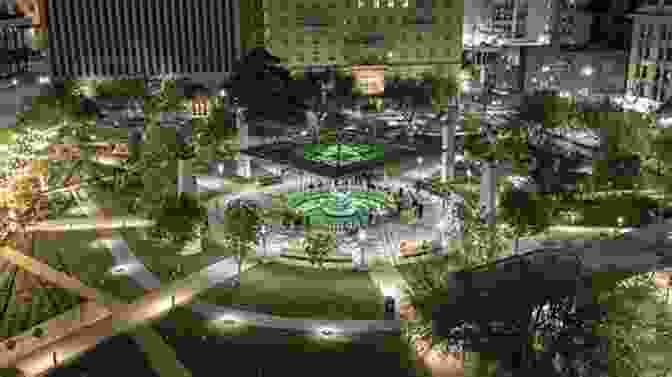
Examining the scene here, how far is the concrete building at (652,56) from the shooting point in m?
81.8

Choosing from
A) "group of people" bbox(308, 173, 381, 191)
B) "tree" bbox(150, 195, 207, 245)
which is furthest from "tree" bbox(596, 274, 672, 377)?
"group of people" bbox(308, 173, 381, 191)

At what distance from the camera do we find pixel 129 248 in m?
46.2

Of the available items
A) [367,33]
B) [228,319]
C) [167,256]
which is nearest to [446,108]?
[367,33]

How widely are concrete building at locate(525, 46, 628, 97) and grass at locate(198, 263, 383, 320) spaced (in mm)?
65984

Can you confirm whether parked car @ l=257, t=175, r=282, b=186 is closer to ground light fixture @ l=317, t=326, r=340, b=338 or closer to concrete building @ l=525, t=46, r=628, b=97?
ground light fixture @ l=317, t=326, r=340, b=338

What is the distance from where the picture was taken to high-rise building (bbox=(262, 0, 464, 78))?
338 ft

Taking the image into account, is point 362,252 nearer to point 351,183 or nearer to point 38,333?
point 38,333

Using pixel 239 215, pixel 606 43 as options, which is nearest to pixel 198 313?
pixel 239 215

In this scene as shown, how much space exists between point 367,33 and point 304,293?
74111 mm

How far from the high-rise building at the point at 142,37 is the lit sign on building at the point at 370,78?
19493 mm

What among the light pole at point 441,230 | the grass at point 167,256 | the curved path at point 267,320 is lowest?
the curved path at point 267,320

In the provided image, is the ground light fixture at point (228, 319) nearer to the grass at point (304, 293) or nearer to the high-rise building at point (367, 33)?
the grass at point (304, 293)

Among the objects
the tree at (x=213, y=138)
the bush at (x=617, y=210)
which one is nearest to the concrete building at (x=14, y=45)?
the tree at (x=213, y=138)

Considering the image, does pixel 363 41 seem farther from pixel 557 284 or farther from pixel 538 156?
pixel 557 284
